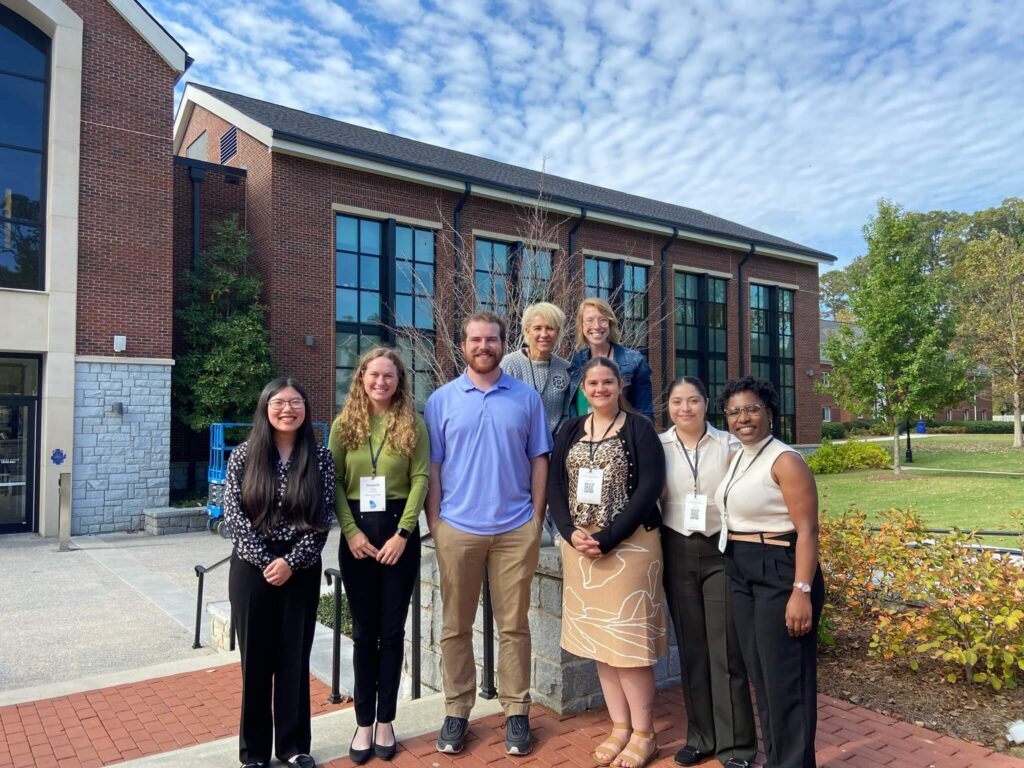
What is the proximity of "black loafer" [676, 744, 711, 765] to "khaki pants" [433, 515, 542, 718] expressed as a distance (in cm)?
75

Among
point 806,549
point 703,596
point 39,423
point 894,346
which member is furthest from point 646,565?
point 894,346

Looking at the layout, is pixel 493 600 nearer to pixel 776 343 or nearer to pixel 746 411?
pixel 746 411

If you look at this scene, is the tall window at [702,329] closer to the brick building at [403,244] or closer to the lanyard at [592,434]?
the brick building at [403,244]

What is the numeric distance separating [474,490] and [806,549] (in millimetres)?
1500

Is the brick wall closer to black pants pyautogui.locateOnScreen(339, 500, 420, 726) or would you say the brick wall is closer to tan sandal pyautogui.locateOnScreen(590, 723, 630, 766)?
black pants pyautogui.locateOnScreen(339, 500, 420, 726)

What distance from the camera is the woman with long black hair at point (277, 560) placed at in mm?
3305

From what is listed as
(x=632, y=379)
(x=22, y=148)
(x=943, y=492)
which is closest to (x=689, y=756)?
(x=632, y=379)

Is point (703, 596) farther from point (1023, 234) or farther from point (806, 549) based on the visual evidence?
point (1023, 234)

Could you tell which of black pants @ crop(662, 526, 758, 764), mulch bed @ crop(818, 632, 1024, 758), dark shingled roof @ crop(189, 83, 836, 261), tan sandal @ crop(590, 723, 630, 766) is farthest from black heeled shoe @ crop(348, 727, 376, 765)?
dark shingled roof @ crop(189, 83, 836, 261)

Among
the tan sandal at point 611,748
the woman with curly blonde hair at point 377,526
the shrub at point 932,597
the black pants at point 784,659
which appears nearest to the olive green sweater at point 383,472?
the woman with curly blonde hair at point 377,526

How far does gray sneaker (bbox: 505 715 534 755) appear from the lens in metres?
→ 3.55

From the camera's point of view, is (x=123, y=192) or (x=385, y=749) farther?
(x=123, y=192)

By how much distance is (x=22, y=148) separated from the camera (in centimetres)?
1341

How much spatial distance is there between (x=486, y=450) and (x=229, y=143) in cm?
1746
